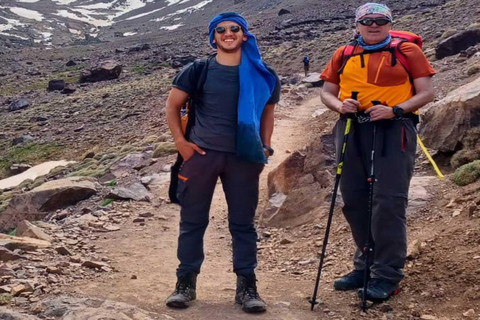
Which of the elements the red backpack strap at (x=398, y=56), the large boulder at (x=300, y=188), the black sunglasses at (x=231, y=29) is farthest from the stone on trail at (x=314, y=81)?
the black sunglasses at (x=231, y=29)

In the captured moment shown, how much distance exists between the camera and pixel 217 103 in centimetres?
466

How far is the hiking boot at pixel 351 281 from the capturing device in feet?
16.9

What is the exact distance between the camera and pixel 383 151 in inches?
184

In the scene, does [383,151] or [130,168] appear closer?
[383,151]

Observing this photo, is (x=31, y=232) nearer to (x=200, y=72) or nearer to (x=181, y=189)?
(x=181, y=189)

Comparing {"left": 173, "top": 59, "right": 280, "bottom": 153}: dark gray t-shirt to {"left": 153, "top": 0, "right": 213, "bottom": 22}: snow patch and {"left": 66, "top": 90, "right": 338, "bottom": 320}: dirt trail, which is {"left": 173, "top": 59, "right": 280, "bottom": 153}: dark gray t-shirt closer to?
{"left": 66, "top": 90, "right": 338, "bottom": 320}: dirt trail

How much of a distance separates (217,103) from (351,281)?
75.4 inches

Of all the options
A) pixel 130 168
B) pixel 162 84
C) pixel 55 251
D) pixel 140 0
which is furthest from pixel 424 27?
pixel 140 0

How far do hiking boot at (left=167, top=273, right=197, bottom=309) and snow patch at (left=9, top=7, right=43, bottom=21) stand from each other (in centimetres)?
12470

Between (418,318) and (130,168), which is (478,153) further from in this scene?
(130,168)

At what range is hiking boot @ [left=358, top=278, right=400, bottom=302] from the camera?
4.78m

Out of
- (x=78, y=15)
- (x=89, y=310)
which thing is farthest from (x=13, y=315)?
(x=78, y=15)

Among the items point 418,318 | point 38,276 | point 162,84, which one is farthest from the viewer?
point 162,84

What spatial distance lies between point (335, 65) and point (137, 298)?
2.57 m
